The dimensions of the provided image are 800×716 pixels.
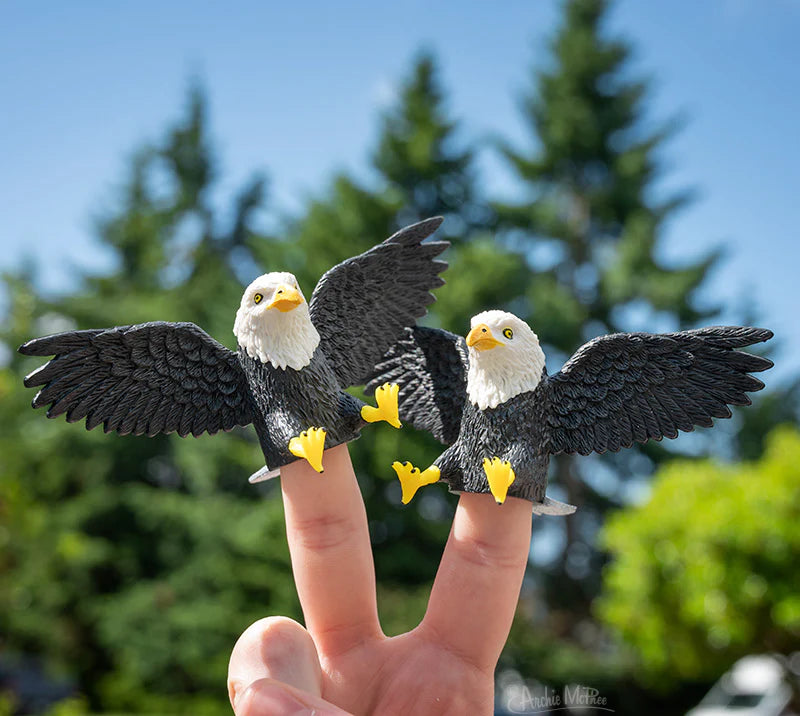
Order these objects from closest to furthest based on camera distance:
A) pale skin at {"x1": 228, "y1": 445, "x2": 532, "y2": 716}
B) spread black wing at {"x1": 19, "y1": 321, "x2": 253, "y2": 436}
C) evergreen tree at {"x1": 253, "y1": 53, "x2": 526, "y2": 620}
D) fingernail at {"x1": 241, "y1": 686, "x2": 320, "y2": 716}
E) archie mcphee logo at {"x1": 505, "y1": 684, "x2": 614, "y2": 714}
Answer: fingernail at {"x1": 241, "y1": 686, "x2": 320, "y2": 716} < spread black wing at {"x1": 19, "y1": 321, "x2": 253, "y2": 436} < pale skin at {"x1": 228, "y1": 445, "x2": 532, "y2": 716} < archie mcphee logo at {"x1": 505, "y1": 684, "x2": 614, "y2": 714} < evergreen tree at {"x1": 253, "y1": 53, "x2": 526, "y2": 620}

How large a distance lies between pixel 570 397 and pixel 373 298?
63 centimetres

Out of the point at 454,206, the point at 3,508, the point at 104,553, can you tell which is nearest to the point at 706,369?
the point at 3,508

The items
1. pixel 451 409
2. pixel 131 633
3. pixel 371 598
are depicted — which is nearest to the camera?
pixel 371 598

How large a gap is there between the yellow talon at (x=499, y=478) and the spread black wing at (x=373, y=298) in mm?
520

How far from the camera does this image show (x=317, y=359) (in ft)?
6.70

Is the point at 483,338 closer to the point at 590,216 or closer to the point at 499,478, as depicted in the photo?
the point at 499,478

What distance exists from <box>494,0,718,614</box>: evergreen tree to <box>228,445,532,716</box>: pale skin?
32.1 ft

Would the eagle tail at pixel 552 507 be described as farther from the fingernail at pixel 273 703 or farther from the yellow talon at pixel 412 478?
the fingernail at pixel 273 703

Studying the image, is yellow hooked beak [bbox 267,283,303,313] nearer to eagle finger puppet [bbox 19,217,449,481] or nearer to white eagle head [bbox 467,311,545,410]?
eagle finger puppet [bbox 19,217,449,481]

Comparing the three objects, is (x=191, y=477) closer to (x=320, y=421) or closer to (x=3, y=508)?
(x=3, y=508)

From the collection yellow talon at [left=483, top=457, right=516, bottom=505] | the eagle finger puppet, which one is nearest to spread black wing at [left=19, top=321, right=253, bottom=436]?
the eagle finger puppet

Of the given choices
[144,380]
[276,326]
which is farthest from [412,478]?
[144,380]

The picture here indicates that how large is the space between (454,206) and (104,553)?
7.84 metres

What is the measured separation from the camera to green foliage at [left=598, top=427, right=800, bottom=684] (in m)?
7.55
